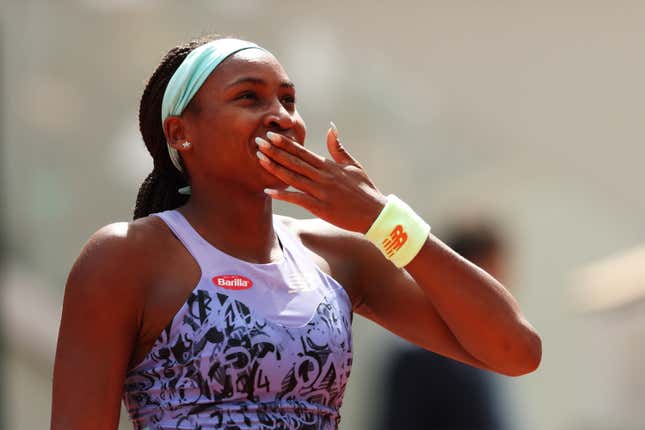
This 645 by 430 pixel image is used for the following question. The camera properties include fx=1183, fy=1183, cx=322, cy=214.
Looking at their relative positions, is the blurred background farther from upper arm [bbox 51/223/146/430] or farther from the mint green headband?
upper arm [bbox 51/223/146/430]

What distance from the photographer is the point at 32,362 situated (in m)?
5.46

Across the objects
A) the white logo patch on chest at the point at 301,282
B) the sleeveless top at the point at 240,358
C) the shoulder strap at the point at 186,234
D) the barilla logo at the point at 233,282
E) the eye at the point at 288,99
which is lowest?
the sleeveless top at the point at 240,358

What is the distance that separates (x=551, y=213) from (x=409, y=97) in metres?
0.85

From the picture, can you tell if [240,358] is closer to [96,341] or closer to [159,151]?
[96,341]

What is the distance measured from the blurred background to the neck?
2.56m

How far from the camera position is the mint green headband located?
2785 millimetres

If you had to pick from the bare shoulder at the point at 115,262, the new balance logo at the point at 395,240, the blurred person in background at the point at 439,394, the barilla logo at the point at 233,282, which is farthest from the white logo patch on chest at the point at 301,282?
the blurred person in background at the point at 439,394

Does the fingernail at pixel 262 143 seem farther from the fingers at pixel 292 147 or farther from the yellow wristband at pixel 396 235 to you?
the yellow wristband at pixel 396 235

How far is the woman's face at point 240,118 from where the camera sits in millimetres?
2691

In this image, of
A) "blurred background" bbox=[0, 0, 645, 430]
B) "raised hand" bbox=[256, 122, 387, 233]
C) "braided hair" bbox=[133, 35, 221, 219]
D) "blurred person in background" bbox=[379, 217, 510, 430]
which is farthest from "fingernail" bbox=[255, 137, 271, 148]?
"blurred background" bbox=[0, 0, 645, 430]

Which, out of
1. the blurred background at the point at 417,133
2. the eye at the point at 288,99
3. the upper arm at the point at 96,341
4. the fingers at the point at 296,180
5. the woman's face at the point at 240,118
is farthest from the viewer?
the blurred background at the point at 417,133

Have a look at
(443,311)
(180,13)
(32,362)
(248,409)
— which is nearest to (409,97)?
(180,13)

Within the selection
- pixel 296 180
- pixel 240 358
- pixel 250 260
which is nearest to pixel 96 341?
pixel 240 358

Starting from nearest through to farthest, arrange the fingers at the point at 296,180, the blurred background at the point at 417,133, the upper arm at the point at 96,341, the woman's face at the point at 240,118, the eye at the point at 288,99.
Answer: the upper arm at the point at 96,341
the fingers at the point at 296,180
the woman's face at the point at 240,118
the eye at the point at 288,99
the blurred background at the point at 417,133
